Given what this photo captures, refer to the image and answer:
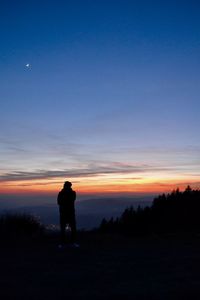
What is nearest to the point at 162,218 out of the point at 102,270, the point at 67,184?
the point at 67,184

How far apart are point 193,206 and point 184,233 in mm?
3786

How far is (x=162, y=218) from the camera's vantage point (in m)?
23.5

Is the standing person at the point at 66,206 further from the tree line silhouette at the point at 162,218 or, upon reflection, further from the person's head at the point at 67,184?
the tree line silhouette at the point at 162,218

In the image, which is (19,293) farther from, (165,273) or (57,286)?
(165,273)

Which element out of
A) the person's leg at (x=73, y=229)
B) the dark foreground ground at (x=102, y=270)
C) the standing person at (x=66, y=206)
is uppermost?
the standing person at (x=66, y=206)

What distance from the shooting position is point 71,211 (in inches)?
667

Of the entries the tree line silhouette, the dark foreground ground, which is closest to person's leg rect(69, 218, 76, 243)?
the dark foreground ground

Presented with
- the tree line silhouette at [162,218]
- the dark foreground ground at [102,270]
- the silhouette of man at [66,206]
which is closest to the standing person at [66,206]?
the silhouette of man at [66,206]

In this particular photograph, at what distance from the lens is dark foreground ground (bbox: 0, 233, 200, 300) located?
376 inches

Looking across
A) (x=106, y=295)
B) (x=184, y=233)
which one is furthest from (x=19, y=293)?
(x=184, y=233)

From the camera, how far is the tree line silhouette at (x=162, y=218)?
72.4ft

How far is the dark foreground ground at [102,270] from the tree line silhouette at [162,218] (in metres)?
3.34

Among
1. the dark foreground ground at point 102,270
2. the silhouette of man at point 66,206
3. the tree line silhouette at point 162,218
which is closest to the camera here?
the dark foreground ground at point 102,270

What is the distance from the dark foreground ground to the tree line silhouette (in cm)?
334
